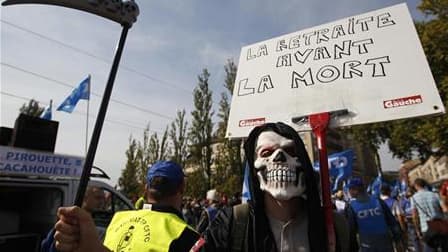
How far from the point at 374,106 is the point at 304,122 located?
519 mm

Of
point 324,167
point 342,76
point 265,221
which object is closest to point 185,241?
point 265,221

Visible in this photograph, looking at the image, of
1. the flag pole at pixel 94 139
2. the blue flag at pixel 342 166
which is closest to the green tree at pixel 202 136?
the blue flag at pixel 342 166

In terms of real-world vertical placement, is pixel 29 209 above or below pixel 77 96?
below

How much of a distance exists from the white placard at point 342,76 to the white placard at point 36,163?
13.2 feet

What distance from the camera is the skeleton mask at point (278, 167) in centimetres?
169

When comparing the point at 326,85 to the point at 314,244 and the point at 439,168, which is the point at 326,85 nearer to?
the point at 314,244

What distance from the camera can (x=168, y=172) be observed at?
2.62 meters

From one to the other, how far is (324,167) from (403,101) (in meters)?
0.69

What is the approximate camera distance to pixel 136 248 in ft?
7.10

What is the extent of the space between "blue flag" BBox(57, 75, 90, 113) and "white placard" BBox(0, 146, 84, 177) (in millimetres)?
6104

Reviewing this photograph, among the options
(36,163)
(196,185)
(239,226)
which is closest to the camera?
(239,226)

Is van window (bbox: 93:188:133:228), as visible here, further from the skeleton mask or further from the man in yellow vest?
the skeleton mask

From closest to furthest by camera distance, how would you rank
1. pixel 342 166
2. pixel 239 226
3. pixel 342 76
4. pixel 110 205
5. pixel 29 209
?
pixel 239 226, pixel 342 76, pixel 29 209, pixel 110 205, pixel 342 166

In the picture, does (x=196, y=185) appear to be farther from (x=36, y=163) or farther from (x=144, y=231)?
(x=144, y=231)
